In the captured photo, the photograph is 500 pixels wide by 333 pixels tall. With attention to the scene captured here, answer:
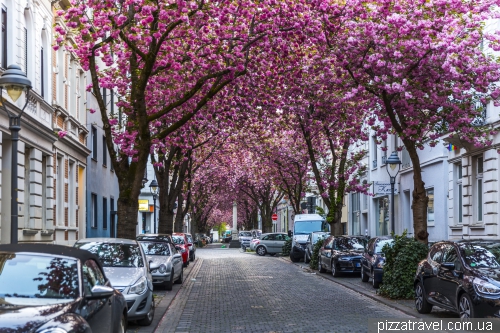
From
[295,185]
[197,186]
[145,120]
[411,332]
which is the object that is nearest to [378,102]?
[145,120]

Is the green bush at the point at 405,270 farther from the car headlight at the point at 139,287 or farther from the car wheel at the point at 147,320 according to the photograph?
the car headlight at the point at 139,287

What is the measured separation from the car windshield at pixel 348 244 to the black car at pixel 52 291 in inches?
729

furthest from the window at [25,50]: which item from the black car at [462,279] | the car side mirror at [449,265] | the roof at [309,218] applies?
the roof at [309,218]

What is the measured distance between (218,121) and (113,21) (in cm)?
913

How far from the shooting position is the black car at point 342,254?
25.5m

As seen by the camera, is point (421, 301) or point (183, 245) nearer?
point (421, 301)

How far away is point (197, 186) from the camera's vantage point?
57531mm

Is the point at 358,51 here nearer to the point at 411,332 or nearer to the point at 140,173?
the point at 140,173

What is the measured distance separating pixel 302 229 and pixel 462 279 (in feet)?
89.1

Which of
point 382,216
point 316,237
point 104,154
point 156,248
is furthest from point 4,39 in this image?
point 382,216

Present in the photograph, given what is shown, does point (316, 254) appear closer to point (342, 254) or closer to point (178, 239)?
point (342, 254)

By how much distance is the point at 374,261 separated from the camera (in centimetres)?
2127

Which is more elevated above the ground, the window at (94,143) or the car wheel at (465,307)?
the window at (94,143)

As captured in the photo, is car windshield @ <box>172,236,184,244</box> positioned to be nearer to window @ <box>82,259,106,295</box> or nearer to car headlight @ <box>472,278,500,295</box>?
car headlight @ <box>472,278,500,295</box>
